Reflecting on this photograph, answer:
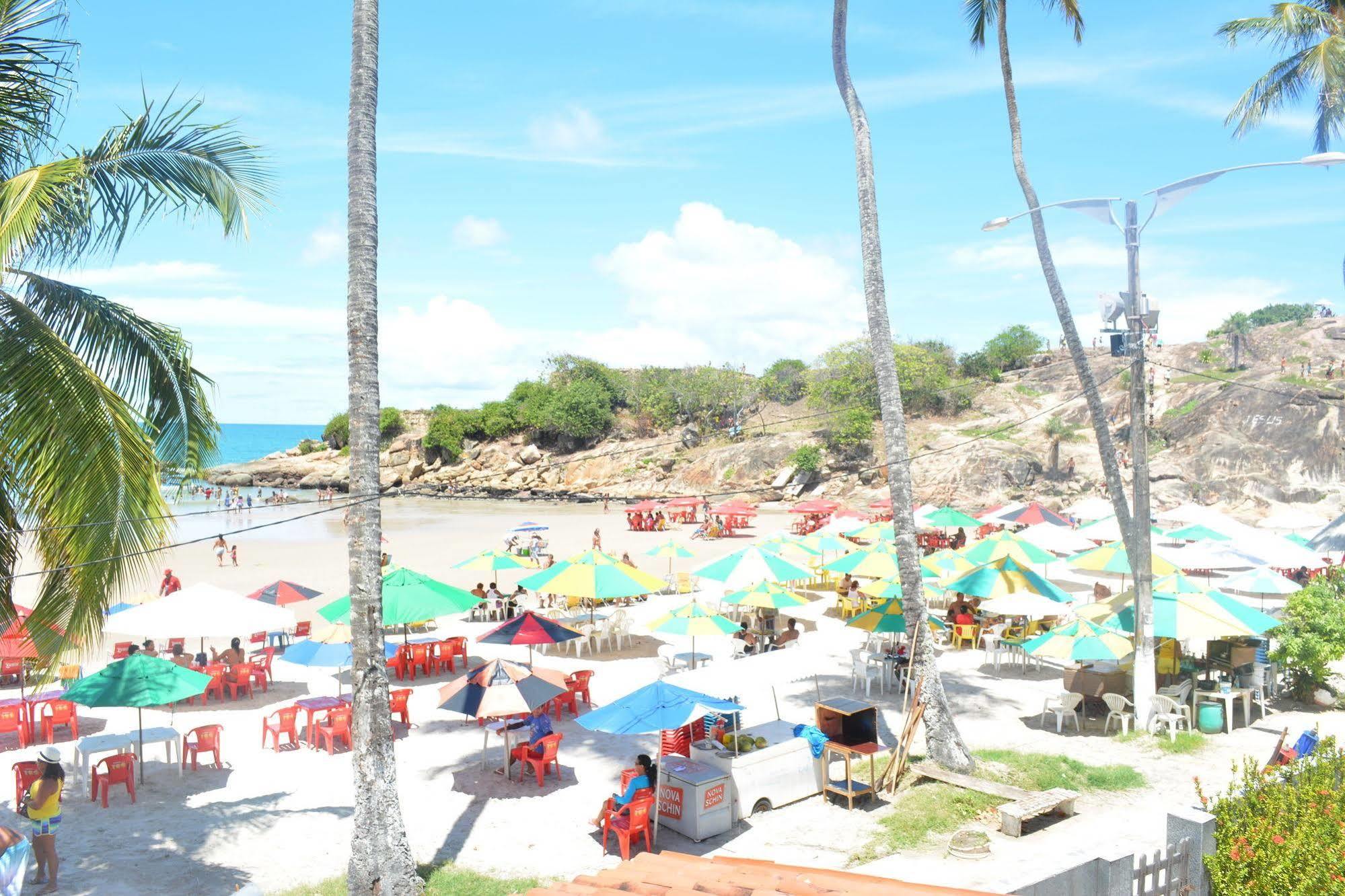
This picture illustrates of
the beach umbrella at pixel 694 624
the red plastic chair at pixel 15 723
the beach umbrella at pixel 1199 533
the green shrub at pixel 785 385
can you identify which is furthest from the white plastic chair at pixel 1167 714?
the green shrub at pixel 785 385

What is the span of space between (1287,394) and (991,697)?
4060 cm

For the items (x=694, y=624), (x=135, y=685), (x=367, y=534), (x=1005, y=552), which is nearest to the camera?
(x=367, y=534)

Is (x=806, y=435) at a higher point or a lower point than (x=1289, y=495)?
higher

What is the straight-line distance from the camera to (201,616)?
1345 centimetres

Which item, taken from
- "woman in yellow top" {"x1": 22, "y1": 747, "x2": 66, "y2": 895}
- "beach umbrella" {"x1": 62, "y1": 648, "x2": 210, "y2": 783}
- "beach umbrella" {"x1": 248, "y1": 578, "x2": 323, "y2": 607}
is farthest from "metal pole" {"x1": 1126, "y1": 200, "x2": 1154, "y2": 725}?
"beach umbrella" {"x1": 248, "y1": 578, "x2": 323, "y2": 607}

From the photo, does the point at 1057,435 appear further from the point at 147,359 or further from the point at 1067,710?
the point at 147,359

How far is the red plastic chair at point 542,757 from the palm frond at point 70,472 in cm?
556

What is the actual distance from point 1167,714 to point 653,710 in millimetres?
7839

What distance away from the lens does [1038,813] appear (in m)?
9.72

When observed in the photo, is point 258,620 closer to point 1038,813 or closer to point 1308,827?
point 1038,813

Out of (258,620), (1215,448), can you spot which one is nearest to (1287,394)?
(1215,448)

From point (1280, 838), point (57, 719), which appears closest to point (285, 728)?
point (57, 719)

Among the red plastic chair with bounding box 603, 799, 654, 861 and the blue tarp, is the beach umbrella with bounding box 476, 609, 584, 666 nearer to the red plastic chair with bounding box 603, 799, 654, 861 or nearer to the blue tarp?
the blue tarp

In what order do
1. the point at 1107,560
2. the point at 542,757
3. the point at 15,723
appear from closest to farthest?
the point at 542,757, the point at 15,723, the point at 1107,560
